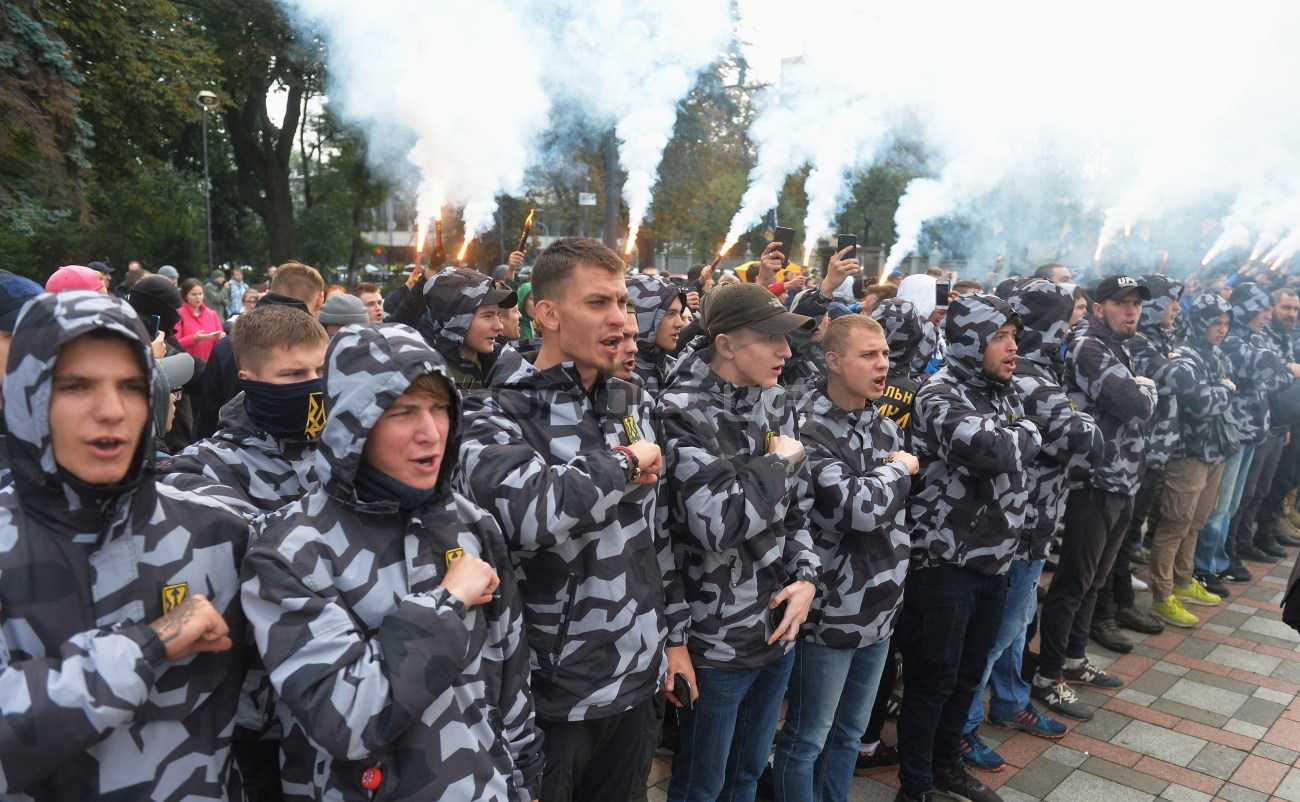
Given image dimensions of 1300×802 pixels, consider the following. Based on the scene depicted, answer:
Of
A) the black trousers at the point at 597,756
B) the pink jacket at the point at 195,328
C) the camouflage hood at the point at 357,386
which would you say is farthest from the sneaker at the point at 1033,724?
the pink jacket at the point at 195,328

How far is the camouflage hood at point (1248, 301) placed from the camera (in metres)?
8.26

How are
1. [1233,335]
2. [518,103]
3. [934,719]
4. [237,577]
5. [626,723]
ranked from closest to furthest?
[237,577]
[626,723]
[934,719]
[1233,335]
[518,103]

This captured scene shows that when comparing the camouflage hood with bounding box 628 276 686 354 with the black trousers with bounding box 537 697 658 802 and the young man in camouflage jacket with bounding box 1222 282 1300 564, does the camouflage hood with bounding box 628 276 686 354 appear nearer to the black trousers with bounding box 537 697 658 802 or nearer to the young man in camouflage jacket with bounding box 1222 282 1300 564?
the black trousers with bounding box 537 697 658 802

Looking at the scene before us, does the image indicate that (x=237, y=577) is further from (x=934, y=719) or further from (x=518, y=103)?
(x=518, y=103)

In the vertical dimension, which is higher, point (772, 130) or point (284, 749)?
point (772, 130)

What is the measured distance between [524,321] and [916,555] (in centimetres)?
500

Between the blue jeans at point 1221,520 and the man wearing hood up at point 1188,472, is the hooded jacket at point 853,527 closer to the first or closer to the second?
the man wearing hood up at point 1188,472

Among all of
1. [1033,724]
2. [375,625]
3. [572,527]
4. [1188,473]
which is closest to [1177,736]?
[1033,724]

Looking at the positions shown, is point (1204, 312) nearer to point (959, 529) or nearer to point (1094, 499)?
A: point (1094, 499)

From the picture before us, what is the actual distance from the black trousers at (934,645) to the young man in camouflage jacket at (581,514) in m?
1.82

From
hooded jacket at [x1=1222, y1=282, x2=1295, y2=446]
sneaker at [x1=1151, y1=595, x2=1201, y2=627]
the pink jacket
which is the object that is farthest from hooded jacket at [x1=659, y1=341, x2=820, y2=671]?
the pink jacket

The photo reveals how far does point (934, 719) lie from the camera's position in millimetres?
4234

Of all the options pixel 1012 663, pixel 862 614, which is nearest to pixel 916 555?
pixel 862 614

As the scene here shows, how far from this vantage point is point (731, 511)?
2996 mm
